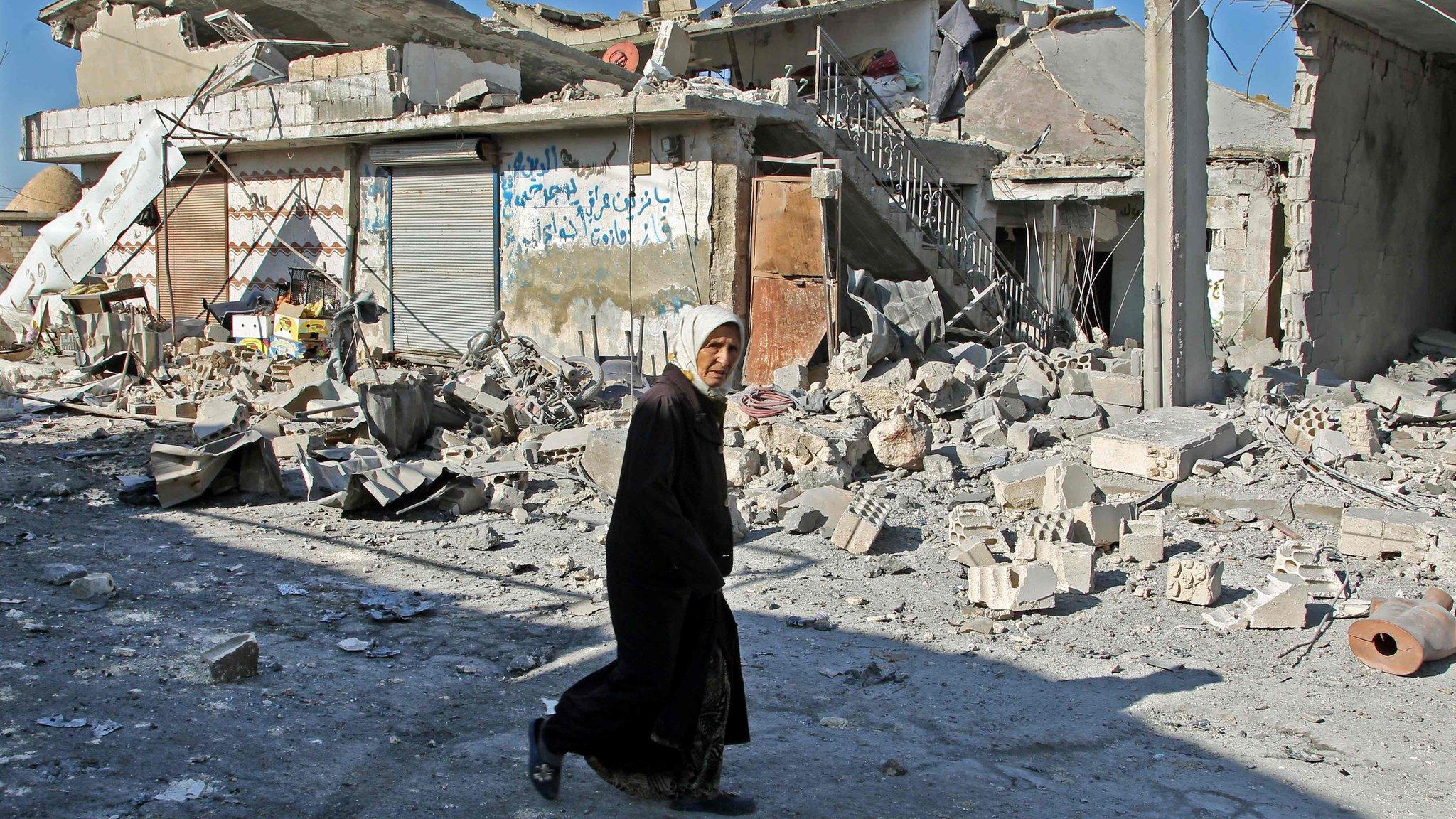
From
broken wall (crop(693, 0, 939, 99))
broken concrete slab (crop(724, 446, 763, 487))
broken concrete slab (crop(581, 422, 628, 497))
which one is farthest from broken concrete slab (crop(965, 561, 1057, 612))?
broken wall (crop(693, 0, 939, 99))

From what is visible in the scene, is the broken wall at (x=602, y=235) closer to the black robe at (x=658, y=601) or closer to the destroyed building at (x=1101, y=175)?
the destroyed building at (x=1101, y=175)

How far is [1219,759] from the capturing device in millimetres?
3865

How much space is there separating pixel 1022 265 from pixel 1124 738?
1308 cm

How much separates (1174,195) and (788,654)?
5516 millimetres

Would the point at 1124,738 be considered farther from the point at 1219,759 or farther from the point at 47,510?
the point at 47,510

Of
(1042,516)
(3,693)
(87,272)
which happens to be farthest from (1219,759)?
(87,272)

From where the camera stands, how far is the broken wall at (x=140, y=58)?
15.6 m

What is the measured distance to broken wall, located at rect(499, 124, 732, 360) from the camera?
37.4 feet

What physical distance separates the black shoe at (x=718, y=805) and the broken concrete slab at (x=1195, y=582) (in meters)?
3.16

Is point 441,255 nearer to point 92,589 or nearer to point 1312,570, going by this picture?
point 92,589

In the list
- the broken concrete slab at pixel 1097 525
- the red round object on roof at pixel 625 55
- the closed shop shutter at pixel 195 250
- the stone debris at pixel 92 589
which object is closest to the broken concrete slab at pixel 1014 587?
the broken concrete slab at pixel 1097 525

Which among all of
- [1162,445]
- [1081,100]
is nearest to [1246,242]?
[1081,100]

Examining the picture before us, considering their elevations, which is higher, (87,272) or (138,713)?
(87,272)

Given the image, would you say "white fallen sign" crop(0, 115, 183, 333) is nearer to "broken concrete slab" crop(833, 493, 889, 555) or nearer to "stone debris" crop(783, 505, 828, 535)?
"stone debris" crop(783, 505, 828, 535)
